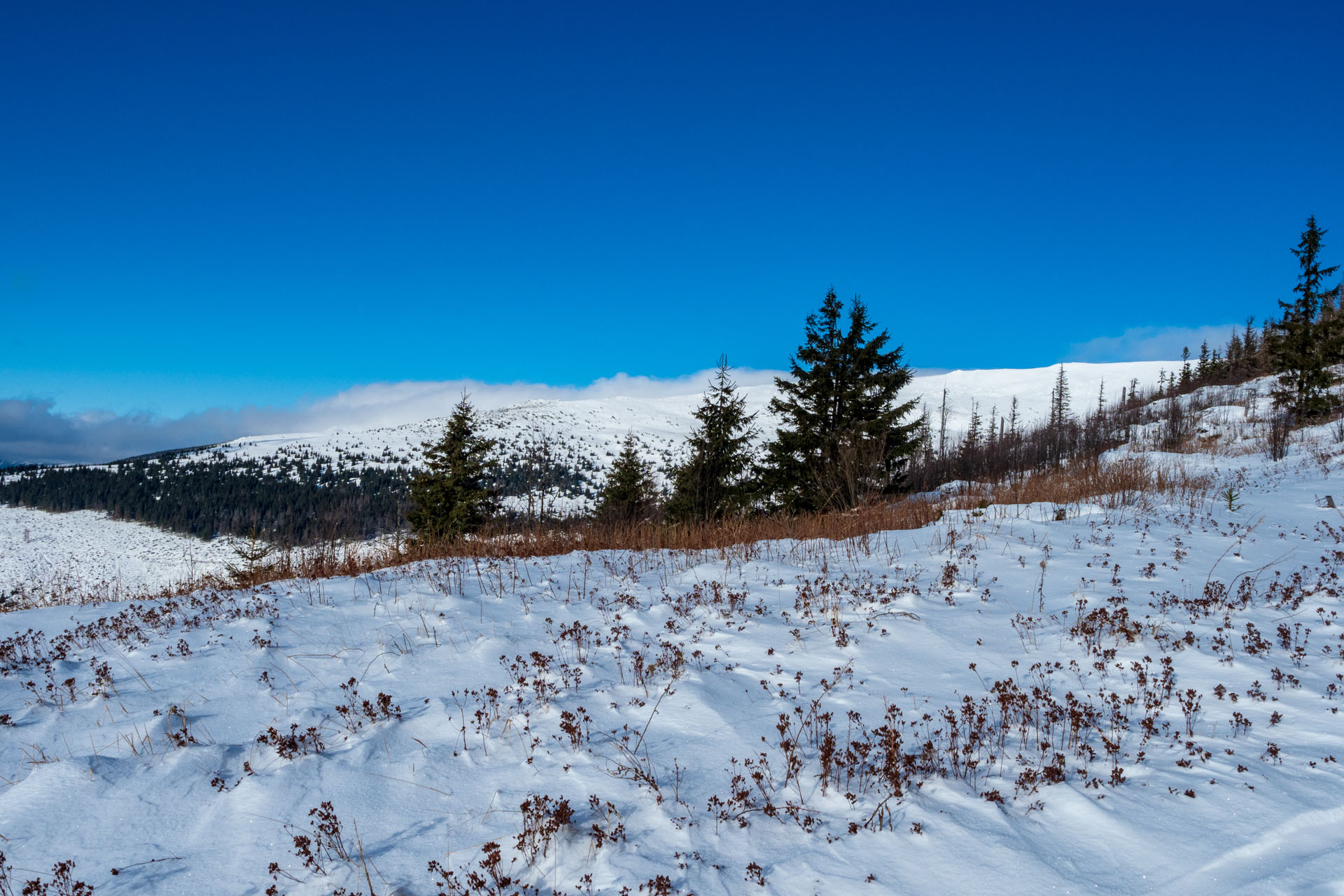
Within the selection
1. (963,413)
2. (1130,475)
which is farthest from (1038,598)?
(963,413)

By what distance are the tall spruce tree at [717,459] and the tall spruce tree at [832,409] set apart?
113cm

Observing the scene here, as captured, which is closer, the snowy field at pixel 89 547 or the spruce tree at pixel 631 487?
the spruce tree at pixel 631 487

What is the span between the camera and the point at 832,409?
22.2 metres

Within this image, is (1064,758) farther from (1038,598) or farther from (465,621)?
(465,621)

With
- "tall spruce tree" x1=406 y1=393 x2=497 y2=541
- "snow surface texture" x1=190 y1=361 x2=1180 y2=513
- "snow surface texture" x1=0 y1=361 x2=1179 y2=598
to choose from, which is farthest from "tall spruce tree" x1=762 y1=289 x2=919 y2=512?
"snow surface texture" x1=190 y1=361 x2=1180 y2=513

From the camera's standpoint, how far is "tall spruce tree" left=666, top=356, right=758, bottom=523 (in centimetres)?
2269

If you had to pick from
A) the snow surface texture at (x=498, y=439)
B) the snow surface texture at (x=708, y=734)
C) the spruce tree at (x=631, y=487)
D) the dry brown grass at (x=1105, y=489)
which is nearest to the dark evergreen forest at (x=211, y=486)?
the snow surface texture at (x=498, y=439)

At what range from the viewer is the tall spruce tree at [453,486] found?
85.0ft

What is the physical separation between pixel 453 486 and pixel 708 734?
2412cm

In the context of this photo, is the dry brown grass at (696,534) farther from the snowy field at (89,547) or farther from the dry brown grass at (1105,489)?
the snowy field at (89,547)

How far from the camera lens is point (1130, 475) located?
14.2 meters

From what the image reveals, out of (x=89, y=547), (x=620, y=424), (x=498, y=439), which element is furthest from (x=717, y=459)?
(x=620, y=424)

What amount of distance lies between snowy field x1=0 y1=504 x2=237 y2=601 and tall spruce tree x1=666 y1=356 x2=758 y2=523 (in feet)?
220

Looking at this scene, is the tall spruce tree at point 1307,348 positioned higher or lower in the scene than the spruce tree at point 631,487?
higher
